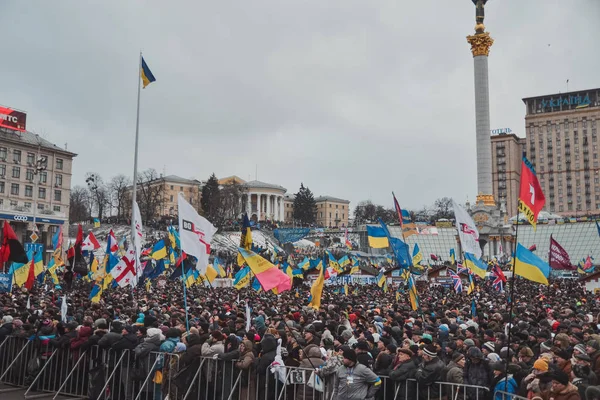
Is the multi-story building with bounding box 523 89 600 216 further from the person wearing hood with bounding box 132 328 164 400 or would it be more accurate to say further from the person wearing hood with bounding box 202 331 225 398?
the person wearing hood with bounding box 132 328 164 400

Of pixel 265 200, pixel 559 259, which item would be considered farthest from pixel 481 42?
pixel 265 200

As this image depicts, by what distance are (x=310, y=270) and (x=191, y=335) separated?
2417 cm

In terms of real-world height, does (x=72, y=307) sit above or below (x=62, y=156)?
below

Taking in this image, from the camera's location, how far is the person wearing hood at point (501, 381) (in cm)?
669

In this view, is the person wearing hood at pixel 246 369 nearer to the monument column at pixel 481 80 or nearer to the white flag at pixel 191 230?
the white flag at pixel 191 230

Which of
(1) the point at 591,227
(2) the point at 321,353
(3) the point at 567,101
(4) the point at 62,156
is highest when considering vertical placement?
(3) the point at 567,101

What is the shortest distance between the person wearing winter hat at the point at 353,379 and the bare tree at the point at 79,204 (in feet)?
323

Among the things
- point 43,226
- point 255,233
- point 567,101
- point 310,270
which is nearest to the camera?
point 310,270

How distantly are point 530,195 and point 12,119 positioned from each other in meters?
69.1

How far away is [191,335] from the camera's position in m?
8.49

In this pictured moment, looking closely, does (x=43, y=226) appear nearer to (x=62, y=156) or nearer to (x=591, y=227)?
(x=62, y=156)

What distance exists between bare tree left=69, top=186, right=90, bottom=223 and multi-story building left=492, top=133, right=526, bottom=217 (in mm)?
89248

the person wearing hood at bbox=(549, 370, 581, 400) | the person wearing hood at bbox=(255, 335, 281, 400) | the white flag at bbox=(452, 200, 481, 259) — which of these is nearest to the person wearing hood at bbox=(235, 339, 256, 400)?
the person wearing hood at bbox=(255, 335, 281, 400)

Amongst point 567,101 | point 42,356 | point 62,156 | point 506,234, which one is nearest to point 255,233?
point 62,156
